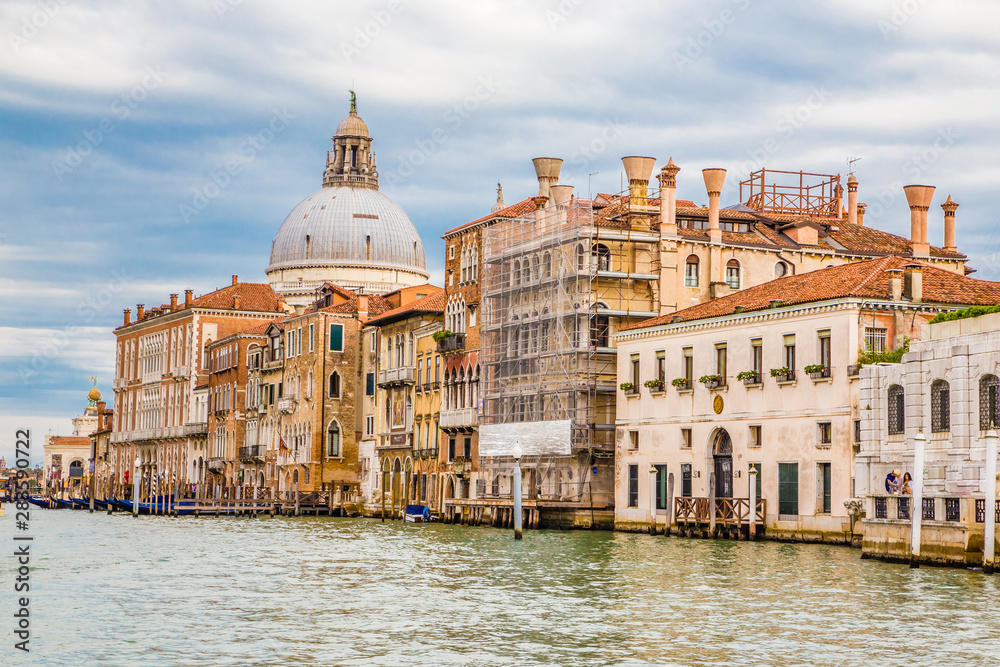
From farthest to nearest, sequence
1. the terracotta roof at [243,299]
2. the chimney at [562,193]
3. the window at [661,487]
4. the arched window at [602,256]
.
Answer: the terracotta roof at [243,299] < the chimney at [562,193] < the arched window at [602,256] < the window at [661,487]

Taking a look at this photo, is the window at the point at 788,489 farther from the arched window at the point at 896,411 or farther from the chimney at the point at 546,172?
the chimney at the point at 546,172

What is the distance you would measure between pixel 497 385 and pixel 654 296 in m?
7.27

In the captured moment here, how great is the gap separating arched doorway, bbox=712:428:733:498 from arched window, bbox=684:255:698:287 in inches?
365

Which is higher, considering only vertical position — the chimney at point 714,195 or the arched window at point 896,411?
the chimney at point 714,195

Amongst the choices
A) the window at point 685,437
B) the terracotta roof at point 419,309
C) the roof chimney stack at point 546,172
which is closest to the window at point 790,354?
the window at point 685,437

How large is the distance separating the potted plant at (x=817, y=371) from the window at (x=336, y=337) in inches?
1432

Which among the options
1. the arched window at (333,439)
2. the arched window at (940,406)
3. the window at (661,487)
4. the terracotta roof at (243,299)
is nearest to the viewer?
the arched window at (940,406)

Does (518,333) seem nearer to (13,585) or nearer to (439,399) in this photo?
(439,399)

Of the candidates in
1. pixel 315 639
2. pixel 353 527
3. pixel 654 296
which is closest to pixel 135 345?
pixel 353 527

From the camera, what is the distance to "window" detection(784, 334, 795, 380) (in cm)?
3838

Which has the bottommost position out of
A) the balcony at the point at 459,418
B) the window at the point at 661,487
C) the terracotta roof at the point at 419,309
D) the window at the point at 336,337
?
the window at the point at 661,487

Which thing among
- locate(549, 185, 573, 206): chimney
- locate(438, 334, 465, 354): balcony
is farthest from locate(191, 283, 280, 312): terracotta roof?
locate(549, 185, 573, 206): chimney

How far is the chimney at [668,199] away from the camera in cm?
4869

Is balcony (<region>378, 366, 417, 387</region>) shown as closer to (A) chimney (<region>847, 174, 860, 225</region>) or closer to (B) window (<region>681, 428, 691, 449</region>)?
(A) chimney (<region>847, 174, 860, 225</region>)
